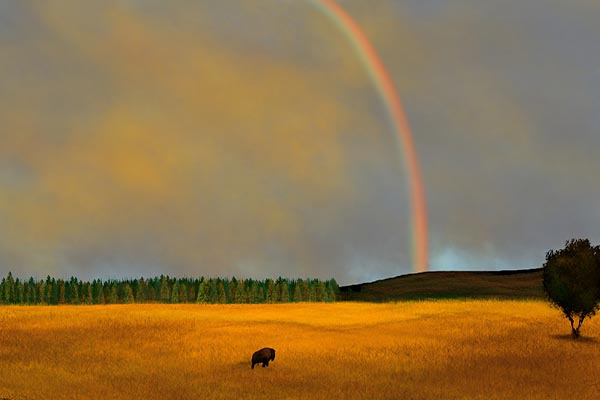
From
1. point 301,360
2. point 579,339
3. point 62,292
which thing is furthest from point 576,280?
point 62,292

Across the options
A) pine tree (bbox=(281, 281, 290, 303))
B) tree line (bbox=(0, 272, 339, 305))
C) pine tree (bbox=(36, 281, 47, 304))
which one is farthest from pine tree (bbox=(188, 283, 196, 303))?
pine tree (bbox=(36, 281, 47, 304))

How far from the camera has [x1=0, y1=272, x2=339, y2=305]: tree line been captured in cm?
13138

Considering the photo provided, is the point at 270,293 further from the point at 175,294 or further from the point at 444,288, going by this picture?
the point at 444,288

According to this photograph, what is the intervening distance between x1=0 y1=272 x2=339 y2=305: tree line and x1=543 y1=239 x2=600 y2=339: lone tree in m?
88.4

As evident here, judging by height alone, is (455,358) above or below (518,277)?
below

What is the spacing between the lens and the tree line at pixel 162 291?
13138cm

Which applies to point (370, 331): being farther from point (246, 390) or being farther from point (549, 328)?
point (246, 390)

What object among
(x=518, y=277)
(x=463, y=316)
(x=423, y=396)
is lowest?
(x=423, y=396)

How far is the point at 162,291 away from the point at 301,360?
10575 cm

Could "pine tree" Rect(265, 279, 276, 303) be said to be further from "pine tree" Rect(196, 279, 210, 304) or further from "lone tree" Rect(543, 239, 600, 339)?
"lone tree" Rect(543, 239, 600, 339)

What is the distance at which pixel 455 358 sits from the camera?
3416 centimetres

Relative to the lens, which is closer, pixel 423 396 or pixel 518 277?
pixel 423 396

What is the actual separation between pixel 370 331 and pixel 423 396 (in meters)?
21.8

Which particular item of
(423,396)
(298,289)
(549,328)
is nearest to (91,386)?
(423,396)
